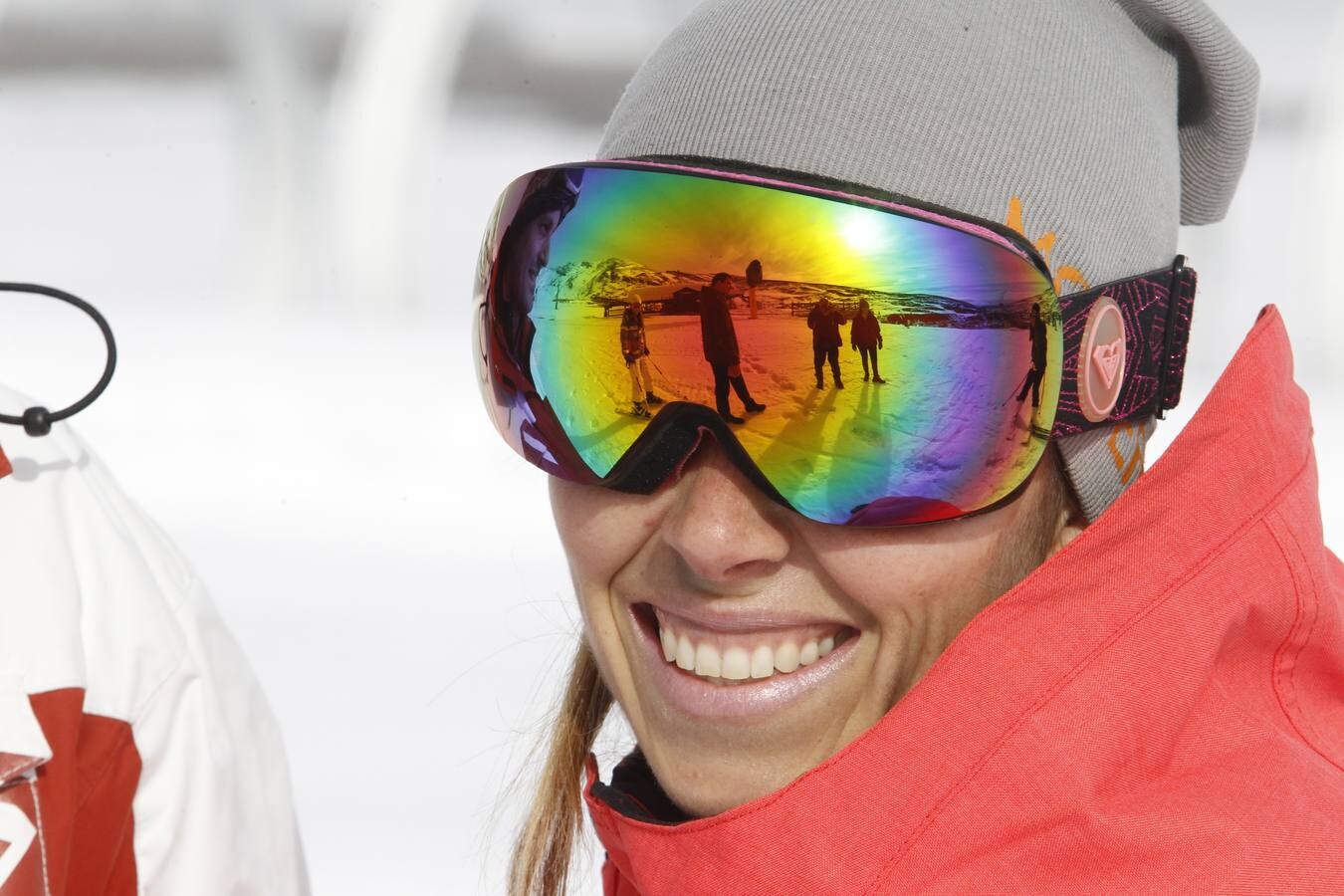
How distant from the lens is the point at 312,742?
2480mm

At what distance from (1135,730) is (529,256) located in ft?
2.05

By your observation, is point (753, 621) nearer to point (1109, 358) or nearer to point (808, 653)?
point (808, 653)

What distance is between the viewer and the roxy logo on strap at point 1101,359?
1044 millimetres

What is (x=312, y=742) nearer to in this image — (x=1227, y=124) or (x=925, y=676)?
(x=925, y=676)

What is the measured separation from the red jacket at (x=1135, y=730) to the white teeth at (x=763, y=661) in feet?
0.51

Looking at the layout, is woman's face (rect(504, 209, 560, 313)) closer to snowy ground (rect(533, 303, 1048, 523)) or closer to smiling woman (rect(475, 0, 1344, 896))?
smiling woman (rect(475, 0, 1344, 896))

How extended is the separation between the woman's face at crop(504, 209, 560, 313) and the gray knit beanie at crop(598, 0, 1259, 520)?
96 mm

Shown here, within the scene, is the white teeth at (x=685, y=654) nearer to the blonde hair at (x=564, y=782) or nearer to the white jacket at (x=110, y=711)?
the blonde hair at (x=564, y=782)

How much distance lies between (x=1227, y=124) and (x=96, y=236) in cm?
286

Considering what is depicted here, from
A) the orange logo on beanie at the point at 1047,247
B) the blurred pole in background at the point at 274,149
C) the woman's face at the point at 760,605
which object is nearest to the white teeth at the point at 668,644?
the woman's face at the point at 760,605

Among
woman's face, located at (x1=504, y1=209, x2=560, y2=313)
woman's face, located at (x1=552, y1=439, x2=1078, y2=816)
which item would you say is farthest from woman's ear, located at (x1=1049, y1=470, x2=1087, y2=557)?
woman's face, located at (x1=504, y1=209, x2=560, y2=313)

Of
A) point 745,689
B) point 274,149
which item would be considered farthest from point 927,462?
point 274,149

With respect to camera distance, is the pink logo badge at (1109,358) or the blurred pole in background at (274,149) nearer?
the pink logo badge at (1109,358)

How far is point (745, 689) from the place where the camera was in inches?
44.9
